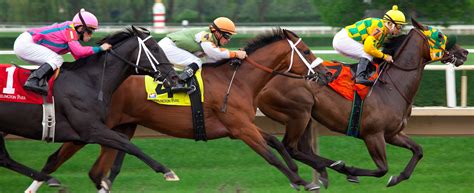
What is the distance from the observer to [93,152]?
9844mm

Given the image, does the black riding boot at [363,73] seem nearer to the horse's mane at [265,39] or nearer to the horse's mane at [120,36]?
the horse's mane at [265,39]

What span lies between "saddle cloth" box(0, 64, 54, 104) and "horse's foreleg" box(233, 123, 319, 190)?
1.51 meters

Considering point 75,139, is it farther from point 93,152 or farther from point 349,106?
point 93,152

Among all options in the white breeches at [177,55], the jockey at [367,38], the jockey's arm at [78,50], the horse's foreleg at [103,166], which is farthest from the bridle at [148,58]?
the jockey at [367,38]

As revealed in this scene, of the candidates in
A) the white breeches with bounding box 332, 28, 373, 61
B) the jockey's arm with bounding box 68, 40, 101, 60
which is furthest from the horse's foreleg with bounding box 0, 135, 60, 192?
the white breeches with bounding box 332, 28, 373, 61

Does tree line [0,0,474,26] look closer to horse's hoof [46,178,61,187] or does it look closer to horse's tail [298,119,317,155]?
horse's tail [298,119,317,155]

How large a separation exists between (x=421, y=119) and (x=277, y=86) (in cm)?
237

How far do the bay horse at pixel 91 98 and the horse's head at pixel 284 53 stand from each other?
0.92m

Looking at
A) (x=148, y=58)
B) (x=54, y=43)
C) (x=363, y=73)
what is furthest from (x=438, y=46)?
(x=54, y=43)

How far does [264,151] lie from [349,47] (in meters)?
1.57

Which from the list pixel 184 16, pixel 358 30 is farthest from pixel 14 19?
pixel 358 30

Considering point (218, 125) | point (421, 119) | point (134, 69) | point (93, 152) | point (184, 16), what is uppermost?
point (134, 69)

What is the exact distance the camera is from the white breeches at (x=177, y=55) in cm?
733

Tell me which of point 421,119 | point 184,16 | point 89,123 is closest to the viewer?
point 89,123
